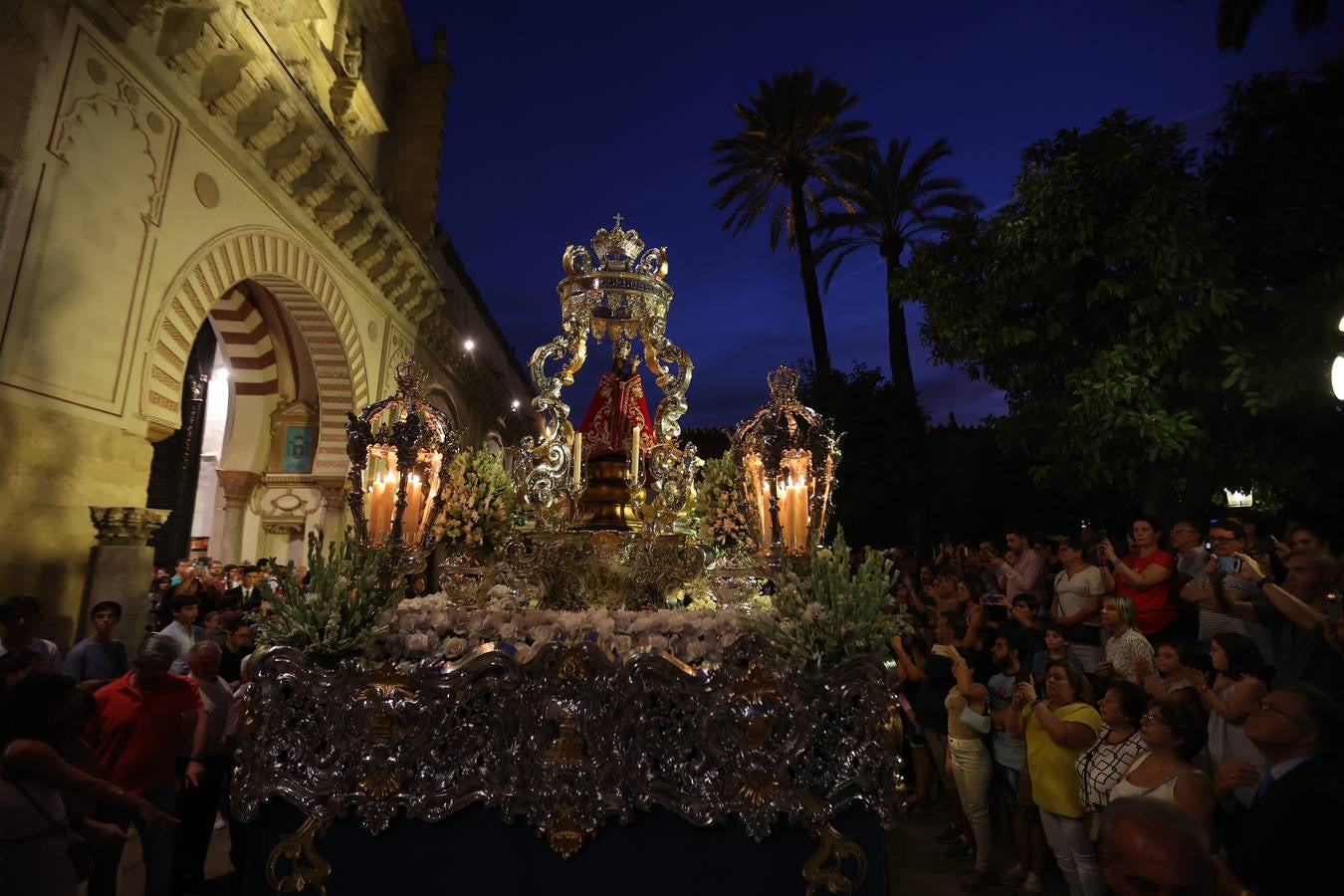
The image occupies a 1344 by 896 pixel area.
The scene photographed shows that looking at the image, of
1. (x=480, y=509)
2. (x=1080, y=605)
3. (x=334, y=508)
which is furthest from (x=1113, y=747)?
(x=334, y=508)

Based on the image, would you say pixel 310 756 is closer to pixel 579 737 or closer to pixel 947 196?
pixel 579 737

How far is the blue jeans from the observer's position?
3447 mm

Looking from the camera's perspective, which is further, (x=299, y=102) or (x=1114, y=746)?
(x=299, y=102)

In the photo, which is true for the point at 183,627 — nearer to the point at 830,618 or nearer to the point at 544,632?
the point at 544,632

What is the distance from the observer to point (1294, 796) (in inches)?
78.6

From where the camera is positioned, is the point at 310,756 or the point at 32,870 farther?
the point at 310,756

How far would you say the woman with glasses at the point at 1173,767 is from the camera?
113 inches

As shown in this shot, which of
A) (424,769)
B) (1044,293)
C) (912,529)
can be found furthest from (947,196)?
(424,769)

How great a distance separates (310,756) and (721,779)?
199 centimetres

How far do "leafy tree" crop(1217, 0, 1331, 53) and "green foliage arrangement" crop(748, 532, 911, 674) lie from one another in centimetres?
1185

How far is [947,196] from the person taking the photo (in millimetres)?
20047

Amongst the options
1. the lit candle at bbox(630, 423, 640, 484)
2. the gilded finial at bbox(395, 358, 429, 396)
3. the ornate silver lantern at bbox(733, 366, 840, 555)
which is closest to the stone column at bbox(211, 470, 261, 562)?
the gilded finial at bbox(395, 358, 429, 396)

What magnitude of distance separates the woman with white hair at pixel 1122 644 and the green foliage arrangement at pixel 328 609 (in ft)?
14.1

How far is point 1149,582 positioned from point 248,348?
38.5 feet
